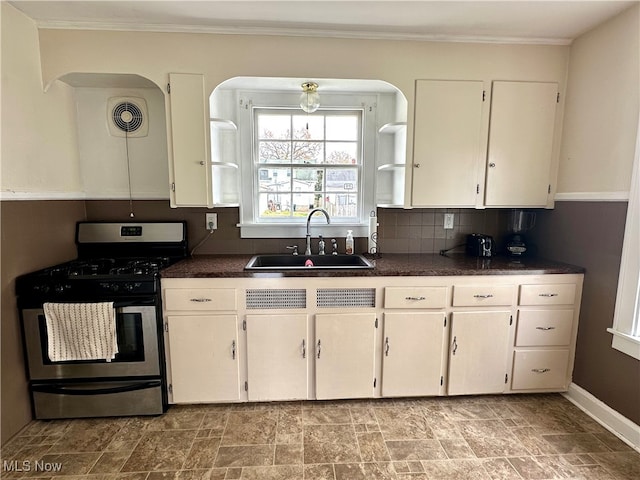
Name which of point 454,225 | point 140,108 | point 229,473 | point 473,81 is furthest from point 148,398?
point 473,81

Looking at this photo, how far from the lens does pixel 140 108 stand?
7.76 ft

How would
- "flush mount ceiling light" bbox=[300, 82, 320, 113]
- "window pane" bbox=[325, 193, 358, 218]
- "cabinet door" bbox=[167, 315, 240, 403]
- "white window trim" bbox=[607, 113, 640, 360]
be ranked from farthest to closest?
"window pane" bbox=[325, 193, 358, 218] < "flush mount ceiling light" bbox=[300, 82, 320, 113] < "cabinet door" bbox=[167, 315, 240, 403] < "white window trim" bbox=[607, 113, 640, 360]

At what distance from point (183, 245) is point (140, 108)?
1.09m

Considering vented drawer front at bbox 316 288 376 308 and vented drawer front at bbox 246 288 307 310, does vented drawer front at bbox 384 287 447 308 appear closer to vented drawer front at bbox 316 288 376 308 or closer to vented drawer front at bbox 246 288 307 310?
vented drawer front at bbox 316 288 376 308

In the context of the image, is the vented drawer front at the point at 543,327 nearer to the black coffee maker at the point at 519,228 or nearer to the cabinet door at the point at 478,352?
the cabinet door at the point at 478,352

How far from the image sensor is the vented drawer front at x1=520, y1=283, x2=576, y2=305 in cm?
204

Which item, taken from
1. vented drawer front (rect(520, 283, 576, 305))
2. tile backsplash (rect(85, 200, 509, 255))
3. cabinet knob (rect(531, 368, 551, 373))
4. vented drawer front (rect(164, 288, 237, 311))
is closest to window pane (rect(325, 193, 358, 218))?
tile backsplash (rect(85, 200, 509, 255))

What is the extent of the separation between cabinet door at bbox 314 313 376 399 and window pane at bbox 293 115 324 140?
58.1 inches

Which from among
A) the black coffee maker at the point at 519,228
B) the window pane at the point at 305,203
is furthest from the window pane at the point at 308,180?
the black coffee maker at the point at 519,228

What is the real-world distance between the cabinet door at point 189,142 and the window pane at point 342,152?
1.00 meters

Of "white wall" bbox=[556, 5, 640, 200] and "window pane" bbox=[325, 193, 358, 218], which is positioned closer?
"white wall" bbox=[556, 5, 640, 200]

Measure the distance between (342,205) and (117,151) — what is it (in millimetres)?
1815
